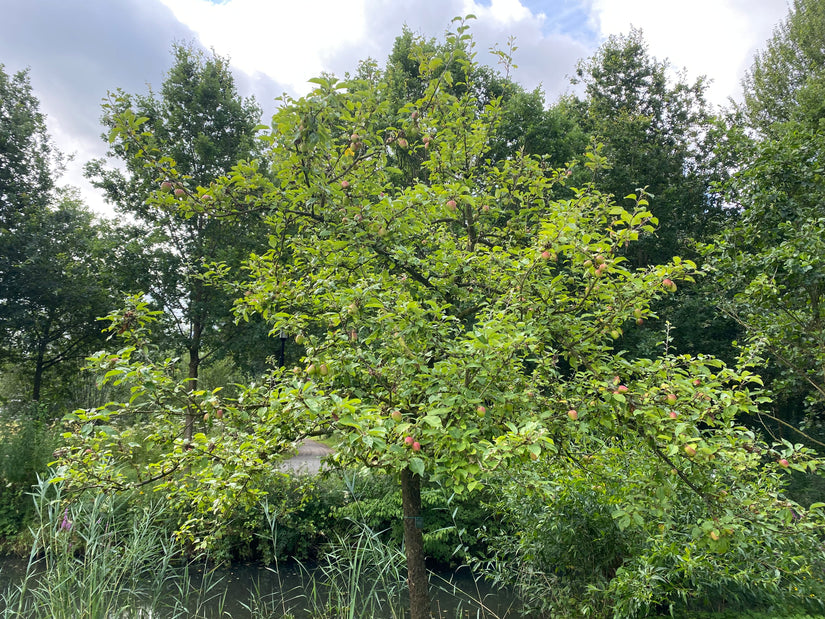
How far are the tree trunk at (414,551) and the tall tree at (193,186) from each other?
24.1ft

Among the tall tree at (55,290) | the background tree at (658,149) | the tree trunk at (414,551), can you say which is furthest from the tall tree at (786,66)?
the tall tree at (55,290)

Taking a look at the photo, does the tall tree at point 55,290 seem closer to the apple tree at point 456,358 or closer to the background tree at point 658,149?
the apple tree at point 456,358

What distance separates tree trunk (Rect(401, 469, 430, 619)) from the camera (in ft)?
9.52

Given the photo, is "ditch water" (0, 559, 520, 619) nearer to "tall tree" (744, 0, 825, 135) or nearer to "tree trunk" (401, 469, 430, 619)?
"tree trunk" (401, 469, 430, 619)

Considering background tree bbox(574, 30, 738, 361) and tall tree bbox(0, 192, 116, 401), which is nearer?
tall tree bbox(0, 192, 116, 401)

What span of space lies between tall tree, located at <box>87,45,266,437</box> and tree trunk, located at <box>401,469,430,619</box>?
7355 mm

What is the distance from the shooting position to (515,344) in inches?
86.4

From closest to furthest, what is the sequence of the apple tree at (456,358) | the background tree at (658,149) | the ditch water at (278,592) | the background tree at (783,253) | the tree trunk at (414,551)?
the apple tree at (456,358) < the tree trunk at (414,551) < the ditch water at (278,592) < the background tree at (783,253) < the background tree at (658,149)

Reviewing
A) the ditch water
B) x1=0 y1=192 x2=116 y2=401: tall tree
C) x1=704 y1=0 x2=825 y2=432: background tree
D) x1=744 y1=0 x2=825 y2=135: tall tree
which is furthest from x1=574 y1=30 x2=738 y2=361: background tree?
x1=0 y1=192 x2=116 y2=401: tall tree

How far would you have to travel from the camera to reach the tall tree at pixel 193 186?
9.43 metres

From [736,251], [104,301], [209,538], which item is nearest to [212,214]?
[209,538]

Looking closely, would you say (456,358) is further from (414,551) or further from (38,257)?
(38,257)

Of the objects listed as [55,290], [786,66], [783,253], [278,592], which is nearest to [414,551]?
[278,592]

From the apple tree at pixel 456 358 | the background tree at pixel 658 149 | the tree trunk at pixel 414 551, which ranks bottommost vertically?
the tree trunk at pixel 414 551
